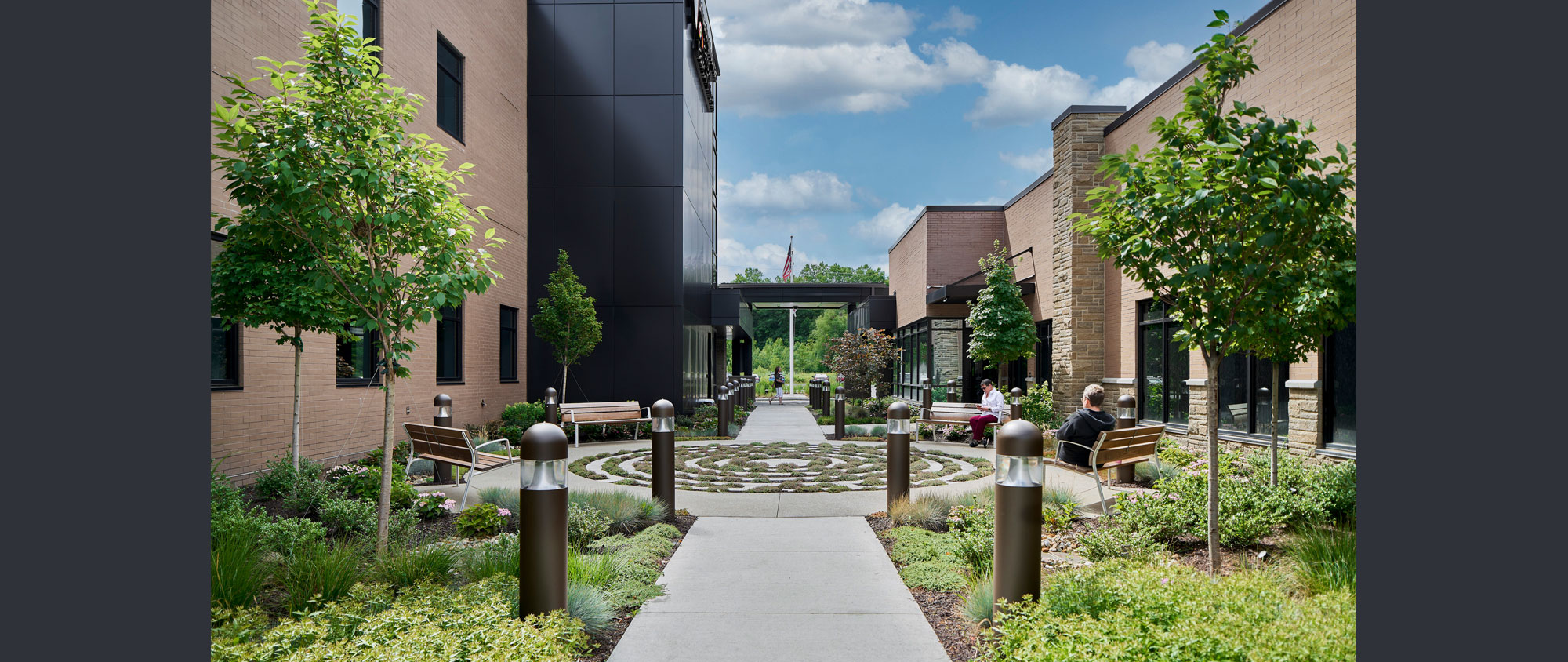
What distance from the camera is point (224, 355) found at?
947 cm

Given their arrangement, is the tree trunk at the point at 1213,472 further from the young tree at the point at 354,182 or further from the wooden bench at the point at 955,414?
the wooden bench at the point at 955,414

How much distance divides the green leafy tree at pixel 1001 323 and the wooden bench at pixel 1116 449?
10627mm

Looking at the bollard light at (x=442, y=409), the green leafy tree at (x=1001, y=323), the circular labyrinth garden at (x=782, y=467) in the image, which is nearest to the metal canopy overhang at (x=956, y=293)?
the green leafy tree at (x=1001, y=323)

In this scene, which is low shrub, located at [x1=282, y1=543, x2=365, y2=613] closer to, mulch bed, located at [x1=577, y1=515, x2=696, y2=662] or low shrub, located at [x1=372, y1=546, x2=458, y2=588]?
low shrub, located at [x1=372, y1=546, x2=458, y2=588]

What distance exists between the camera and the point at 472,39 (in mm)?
16672

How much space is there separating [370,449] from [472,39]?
29.4ft

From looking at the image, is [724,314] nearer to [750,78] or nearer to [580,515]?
[580,515]

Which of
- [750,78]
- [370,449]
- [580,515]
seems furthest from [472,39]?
[750,78]

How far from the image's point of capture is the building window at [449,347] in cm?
1546

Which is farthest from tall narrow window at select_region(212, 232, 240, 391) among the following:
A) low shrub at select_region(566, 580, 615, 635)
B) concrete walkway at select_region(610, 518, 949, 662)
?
low shrub at select_region(566, 580, 615, 635)

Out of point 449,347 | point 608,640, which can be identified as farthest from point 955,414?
point 608,640

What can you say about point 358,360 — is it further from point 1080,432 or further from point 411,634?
point 1080,432

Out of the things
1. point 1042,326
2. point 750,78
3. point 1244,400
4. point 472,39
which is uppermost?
point 750,78

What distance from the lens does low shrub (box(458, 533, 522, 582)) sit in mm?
5215
